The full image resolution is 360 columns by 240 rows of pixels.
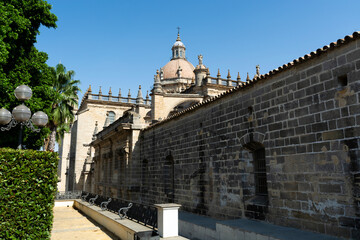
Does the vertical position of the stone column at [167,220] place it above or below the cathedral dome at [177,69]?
below

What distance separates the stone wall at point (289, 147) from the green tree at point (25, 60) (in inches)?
326

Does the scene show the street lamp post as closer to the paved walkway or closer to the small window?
the paved walkway

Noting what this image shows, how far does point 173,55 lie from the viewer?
5609 centimetres

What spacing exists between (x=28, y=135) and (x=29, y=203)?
1099 centimetres

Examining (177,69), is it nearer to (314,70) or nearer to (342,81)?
(314,70)

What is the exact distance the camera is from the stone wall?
5969mm

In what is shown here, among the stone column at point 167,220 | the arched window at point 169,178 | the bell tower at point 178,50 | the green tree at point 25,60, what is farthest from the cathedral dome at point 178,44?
the stone column at point 167,220

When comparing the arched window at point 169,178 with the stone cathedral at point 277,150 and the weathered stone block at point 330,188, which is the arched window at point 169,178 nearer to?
the stone cathedral at point 277,150

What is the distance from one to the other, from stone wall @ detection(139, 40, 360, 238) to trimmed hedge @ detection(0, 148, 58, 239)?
18.6 ft

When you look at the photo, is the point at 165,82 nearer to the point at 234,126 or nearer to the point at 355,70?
the point at 234,126

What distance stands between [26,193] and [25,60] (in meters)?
10.8

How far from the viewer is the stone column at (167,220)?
731 cm

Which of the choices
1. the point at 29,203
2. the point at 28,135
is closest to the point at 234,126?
the point at 29,203

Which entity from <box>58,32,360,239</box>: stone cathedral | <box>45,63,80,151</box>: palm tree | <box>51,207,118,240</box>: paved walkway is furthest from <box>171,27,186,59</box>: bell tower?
<box>51,207,118,240</box>: paved walkway
